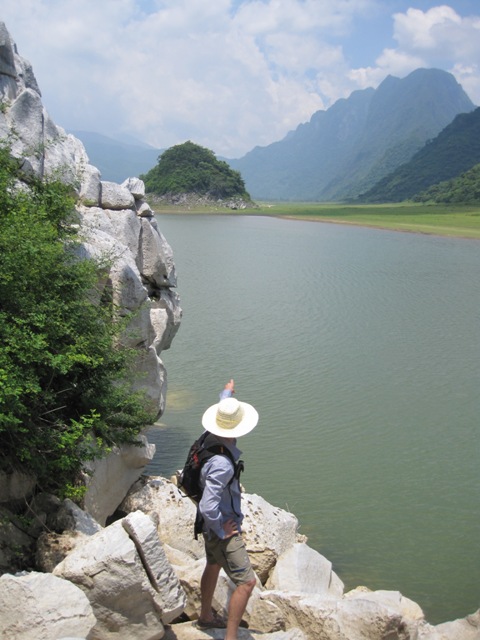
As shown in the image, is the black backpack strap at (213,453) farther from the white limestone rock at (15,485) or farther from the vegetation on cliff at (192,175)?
the vegetation on cliff at (192,175)

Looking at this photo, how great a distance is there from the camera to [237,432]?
6.38m

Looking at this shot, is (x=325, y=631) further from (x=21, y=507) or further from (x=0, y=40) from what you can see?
(x=0, y=40)

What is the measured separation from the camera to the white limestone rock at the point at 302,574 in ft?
26.9

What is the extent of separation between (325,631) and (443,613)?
3431 millimetres

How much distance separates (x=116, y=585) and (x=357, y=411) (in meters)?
11.1

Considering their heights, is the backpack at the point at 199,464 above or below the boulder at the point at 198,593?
above

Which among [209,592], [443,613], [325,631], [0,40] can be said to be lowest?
[443,613]

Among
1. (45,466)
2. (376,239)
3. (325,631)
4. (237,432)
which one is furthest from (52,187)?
(376,239)

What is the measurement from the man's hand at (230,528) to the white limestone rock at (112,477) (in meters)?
2.65

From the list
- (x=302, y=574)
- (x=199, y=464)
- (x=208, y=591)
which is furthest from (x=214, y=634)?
(x=302, y=574)

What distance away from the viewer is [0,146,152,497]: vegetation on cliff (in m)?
7.30

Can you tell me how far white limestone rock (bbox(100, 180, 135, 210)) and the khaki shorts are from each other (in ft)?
25.7

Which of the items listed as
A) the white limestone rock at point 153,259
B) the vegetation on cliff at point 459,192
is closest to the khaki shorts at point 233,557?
the white limestone rock at point 153,259

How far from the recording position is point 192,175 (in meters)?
136
